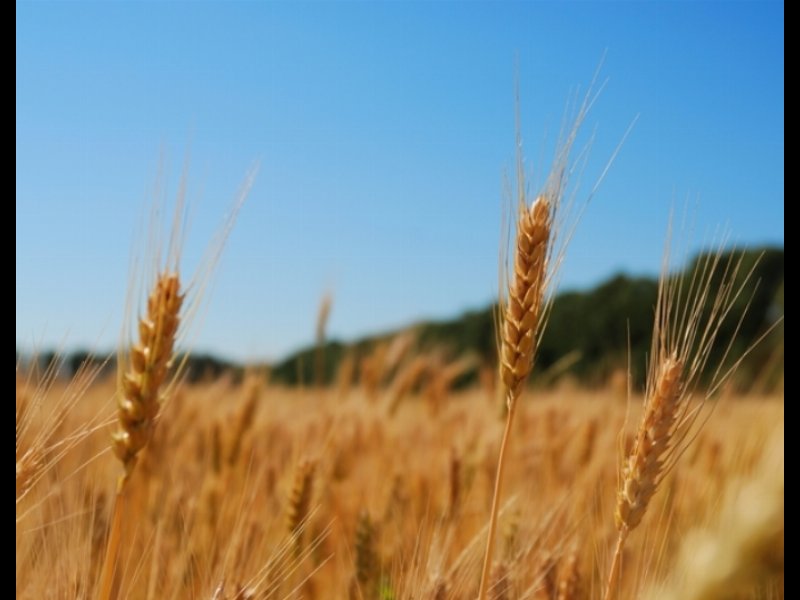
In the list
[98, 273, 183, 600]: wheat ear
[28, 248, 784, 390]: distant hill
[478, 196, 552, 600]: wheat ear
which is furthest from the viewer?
[28, 248, 784, 390]: distant hill

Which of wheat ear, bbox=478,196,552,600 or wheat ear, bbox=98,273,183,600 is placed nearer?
wheat ear, bbox=98,273,183,600

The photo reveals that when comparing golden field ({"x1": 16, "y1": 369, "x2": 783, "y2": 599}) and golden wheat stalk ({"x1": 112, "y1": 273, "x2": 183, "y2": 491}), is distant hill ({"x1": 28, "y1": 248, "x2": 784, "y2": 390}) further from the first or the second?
golden wheat stalk ({"x1": 112, "y1": 273, "x2": 183, "y2": 491})

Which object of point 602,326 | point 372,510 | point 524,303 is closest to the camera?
point 524,303

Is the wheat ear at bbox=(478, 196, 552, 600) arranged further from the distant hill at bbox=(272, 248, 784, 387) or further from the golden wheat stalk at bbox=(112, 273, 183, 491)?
the distant hill at bbox=(272, 248, 784, 387)

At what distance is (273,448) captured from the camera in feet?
14.1

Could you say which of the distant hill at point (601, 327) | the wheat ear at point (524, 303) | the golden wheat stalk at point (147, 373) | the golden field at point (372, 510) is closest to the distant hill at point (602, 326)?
the distant hill at point (601, 327)

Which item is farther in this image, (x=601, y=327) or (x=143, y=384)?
(x=601, y=327)

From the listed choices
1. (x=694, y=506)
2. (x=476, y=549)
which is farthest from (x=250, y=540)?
(x=694, y=506)

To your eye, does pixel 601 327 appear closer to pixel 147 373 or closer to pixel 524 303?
pixel 524 303

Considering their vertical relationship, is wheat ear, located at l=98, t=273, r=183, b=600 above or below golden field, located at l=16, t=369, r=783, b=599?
above

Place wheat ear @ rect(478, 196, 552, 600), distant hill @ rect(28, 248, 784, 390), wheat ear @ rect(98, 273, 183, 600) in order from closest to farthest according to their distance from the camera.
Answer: wheat ear @ rect(98, 273, 183, 600), wheat ear @ rect(478, 196, 552, 600), distant hill @ rect(28, 248, 784, 390)

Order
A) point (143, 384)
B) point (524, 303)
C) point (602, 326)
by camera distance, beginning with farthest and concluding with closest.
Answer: point (602, 326) → point (524, 303) → point (143, 384)

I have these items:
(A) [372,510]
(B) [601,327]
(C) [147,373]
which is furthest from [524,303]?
(B) [601,327]

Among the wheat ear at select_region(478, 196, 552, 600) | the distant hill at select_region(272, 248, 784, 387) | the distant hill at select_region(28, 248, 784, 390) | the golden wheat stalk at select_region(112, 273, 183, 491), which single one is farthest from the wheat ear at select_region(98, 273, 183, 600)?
the distant hill at select_region(272, 248, 784, 387)
